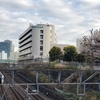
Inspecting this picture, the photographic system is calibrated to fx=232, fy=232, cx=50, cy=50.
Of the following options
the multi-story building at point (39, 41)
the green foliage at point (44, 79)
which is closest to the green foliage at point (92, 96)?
the green foliage at point (44, 79)

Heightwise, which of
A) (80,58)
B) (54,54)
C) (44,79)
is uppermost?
(54,54)

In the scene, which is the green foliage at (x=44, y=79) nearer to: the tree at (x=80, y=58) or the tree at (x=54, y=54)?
the tree at (x=80, y=58)

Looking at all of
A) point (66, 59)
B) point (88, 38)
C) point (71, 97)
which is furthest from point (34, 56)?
point (71, 97)

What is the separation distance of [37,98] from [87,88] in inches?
220

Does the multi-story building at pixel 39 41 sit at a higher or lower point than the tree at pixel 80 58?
higher

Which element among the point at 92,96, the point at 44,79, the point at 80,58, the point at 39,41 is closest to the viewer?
the point at 92,96

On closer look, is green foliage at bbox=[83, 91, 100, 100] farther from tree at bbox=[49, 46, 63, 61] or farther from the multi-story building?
the multi-story building

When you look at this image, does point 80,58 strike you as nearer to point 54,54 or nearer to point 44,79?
point 54,54

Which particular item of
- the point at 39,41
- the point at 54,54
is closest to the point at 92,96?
the point at 54,54

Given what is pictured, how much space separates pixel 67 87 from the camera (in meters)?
27.6

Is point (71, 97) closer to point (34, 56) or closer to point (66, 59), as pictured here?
point (66, 59)

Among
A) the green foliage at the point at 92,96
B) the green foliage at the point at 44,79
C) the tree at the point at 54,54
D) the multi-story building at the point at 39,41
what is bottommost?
the green foliage at the point at 92,96

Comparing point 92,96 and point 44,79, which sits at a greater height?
point 44,79

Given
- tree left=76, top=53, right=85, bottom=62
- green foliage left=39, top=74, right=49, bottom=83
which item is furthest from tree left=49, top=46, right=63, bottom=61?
green foliage left=39, top=74, right=49, bottom=83
